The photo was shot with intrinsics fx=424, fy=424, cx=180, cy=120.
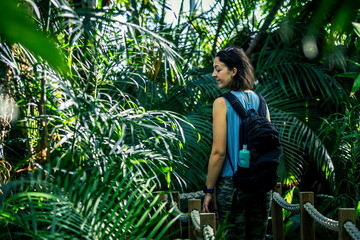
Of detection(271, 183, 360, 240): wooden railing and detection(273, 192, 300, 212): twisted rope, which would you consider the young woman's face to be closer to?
detection(271, 183, 360, 240): wooden railing

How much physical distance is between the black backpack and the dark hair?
6.4 inches

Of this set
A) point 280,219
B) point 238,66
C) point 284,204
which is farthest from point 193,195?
point 238,66

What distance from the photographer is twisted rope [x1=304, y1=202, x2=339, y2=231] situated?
1.92 metres

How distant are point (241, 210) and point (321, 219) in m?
0.52

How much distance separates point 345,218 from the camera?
1.81m

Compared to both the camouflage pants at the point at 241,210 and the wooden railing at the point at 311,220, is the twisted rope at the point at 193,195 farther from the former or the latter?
the camouflage pants at the point at 241,210

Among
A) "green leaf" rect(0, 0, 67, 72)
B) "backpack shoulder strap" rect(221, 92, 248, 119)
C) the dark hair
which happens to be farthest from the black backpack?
"green leaf" rect(0, 0, 67, 72)

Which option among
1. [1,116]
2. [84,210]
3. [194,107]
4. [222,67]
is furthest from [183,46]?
[84,210]

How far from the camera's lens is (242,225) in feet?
6.04

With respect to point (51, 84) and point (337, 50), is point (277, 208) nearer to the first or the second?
point (337, 50)

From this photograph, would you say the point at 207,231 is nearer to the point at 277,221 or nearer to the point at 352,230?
the point at 352,230

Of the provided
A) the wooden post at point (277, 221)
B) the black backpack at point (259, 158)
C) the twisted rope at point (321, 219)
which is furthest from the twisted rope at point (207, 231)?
the wooden post at point (277, 221)

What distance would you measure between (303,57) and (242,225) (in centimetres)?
274

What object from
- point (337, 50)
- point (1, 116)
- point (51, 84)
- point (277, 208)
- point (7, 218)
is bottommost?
point (277, 208)
